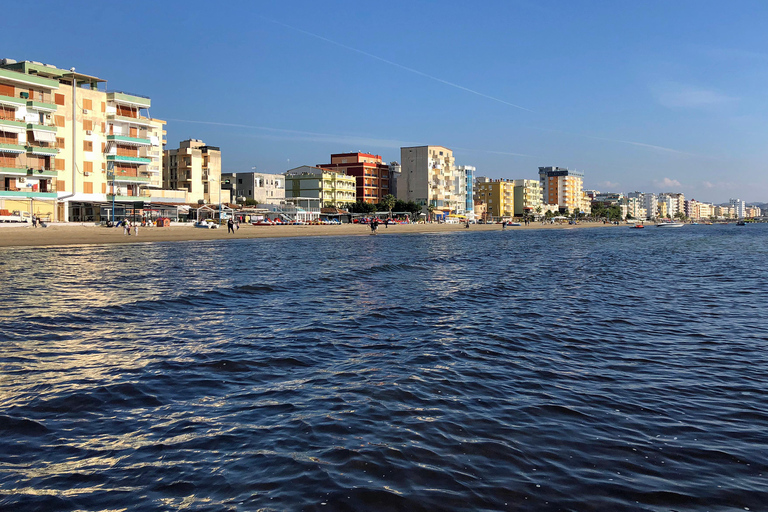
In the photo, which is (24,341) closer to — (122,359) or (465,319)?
(122,359)

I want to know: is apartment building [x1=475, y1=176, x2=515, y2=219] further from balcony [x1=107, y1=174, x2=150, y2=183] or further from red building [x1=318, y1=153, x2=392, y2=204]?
balcony [x1=107, y1=174, x2=150, y2=183]

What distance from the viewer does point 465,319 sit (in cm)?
1488

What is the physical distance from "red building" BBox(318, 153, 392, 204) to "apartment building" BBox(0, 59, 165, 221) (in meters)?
71.1

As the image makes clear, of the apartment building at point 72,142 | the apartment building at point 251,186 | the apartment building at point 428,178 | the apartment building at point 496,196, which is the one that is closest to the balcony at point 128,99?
the apartment building at point 72,142

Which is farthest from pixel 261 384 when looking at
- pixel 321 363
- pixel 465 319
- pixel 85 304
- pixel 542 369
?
pixel 85 304

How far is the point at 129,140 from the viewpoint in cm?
7594

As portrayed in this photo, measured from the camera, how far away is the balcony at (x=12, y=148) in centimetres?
6197

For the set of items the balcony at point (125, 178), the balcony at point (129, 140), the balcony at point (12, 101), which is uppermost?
the balcony at point (12, 101)

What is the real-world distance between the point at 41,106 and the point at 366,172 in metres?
89.2

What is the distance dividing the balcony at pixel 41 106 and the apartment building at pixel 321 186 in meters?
70.0

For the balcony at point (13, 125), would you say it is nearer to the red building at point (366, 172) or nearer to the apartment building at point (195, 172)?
the apartment building at point (195, 172)

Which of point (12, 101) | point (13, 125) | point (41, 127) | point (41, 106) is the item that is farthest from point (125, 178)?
point (12, 101)

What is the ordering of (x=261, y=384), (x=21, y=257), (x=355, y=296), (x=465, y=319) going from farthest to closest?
(x=21, y=257) → (x=355, y=296) → (x=465, y=319) → (x=261, y=384)

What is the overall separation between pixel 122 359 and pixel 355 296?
975 centimetres
